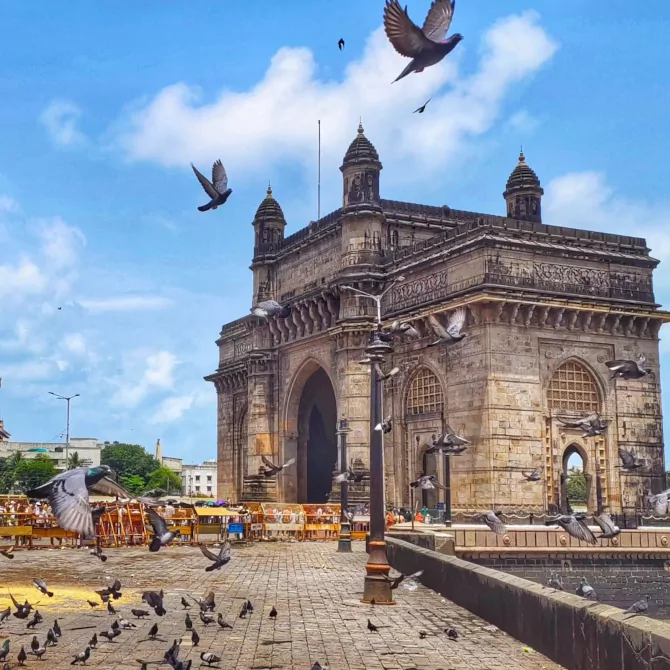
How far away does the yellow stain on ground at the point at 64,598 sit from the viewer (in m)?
13.4

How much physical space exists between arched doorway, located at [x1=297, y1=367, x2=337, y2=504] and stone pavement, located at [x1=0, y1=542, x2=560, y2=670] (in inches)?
1019

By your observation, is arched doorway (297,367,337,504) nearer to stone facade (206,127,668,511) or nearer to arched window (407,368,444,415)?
stone facade (206,127,668,511)

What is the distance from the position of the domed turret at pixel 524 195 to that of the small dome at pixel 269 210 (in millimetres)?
12703

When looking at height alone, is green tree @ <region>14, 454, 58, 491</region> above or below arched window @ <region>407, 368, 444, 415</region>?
below

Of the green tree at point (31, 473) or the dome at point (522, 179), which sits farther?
the green tree at point (31, 473)

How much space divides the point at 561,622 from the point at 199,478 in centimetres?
15206

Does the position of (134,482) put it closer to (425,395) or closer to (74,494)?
(425,395)

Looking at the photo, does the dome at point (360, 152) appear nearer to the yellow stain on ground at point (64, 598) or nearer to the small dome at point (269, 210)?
the small dome at point (269, 210)

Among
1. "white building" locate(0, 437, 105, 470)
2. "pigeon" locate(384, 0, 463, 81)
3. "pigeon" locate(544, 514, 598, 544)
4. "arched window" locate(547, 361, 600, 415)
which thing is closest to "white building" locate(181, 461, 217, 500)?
"white building" locate(0, 437, 105, 470)

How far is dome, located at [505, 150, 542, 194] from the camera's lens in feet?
143

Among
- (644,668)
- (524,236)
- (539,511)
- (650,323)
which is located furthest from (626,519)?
(644,668)

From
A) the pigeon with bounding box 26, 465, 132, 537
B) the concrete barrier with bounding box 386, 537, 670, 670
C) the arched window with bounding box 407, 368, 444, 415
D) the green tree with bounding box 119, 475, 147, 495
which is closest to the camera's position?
the concrete barrier with bounding box 386, 537, 670, 670

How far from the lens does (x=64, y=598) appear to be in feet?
47.5

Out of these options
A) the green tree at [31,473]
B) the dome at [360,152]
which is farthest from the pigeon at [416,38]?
the green tree at [31,473]
